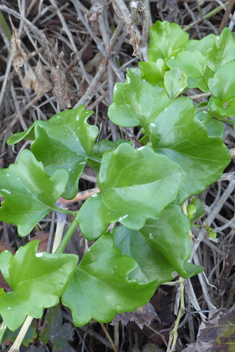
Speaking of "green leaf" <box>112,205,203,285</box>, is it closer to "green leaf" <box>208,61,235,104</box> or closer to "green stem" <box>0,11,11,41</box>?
"green leaf" <box>208,61,235,104</box>

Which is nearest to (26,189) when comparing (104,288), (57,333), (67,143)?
(67,143)

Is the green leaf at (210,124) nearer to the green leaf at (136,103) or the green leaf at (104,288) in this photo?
the green leaf at (136,103)

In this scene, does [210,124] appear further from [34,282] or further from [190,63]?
[34,282]

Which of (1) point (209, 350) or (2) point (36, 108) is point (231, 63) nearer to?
(1) point (209, 350)

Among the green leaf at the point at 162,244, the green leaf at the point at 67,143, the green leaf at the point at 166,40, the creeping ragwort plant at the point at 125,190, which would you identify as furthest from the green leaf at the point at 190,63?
the green leaf at the point at 162,244

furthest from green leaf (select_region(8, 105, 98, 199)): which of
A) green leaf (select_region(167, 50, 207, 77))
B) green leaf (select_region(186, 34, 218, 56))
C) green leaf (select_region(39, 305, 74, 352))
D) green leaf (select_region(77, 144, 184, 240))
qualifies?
green leaf (select_region(39, 305, 74, 352))

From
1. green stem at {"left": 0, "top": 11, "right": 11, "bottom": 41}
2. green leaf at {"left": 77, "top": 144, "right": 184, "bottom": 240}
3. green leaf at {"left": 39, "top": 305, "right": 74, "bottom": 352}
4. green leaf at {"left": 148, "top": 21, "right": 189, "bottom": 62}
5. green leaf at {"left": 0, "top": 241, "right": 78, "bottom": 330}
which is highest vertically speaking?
green stem at {"left": 0, "top": 11, "right": 11, "bottom": 41}
